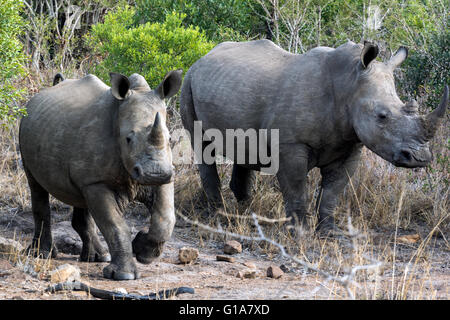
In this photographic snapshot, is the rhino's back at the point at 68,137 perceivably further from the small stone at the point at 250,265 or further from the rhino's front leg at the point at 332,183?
the rhino's front leg at the point at 332,183

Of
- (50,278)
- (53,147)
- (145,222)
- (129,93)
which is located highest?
(129,93)

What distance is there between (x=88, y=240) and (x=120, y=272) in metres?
0.99

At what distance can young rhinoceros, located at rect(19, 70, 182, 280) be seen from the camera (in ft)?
18.6

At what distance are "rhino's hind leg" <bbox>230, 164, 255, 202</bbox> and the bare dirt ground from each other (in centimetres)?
81

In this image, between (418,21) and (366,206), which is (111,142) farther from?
(418,21)

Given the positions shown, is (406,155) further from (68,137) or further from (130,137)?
(68,137)

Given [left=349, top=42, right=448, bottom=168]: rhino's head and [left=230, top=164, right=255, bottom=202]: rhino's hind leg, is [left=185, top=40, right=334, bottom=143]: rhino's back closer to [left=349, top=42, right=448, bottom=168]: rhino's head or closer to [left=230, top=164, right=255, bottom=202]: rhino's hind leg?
[left=349, top=42, right=448, bottom=168]: rhino's head

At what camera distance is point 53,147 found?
6340 millimetres

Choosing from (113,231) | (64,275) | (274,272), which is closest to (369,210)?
(274,272)

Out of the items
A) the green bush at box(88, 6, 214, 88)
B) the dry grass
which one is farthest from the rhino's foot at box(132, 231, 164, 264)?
the green bush at box(88, 6, 214, 88)

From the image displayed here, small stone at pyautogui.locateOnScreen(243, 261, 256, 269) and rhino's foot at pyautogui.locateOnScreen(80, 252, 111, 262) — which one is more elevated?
small stone at pyautogui.locateOnScreen(243, 261, 256, 269)

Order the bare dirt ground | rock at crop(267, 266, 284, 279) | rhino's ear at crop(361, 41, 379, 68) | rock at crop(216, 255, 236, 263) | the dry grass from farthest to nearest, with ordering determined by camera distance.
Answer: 1. the dry grass
2. rhino's ear at crop(361, 41, 379, 68)
3. rock at crop(216, 255, 236, 263)
4. rock at crop(267, 266, 284, 279)
5. the bare dirt ground

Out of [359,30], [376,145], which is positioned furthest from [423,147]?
[359,30]

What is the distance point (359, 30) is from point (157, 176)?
A: 284 inches
